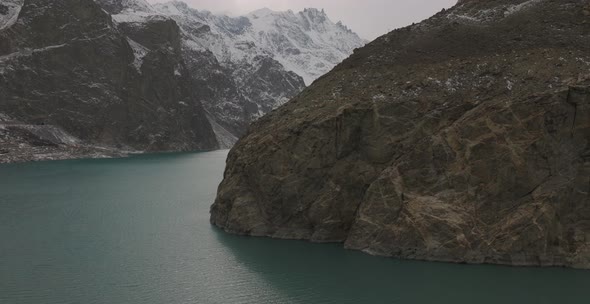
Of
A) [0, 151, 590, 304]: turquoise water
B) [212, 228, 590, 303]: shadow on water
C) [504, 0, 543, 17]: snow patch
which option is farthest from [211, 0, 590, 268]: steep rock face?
[0, 151, 590, 304]: turquoise water

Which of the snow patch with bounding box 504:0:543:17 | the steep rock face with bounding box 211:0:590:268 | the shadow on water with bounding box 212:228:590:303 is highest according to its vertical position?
the snow patch with bounding box 504:0:543:17

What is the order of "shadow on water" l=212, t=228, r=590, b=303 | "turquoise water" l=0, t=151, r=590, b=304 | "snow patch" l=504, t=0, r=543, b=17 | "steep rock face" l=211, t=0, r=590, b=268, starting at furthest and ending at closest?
"snow patch" l=504, t=0, r=543, b=17 → "steep rock face" l=211, t=0, r=590, b=268 → "turquoise water" l=0, t=151, r=590, b=304 → "shadow on water" l=212, t=228, r=590, b=303

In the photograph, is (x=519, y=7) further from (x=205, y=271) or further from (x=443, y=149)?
(x=205, y=271)

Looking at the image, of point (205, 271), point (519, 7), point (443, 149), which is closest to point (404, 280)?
point (443, 149)

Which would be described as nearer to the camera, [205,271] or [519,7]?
[205,271]

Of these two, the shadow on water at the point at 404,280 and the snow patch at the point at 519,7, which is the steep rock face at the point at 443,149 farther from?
the shadow on water at the point at 404,280

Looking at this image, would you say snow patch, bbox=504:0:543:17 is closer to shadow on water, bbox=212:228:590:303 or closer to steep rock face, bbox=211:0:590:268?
steep rock face, bbox=211:0:590:268

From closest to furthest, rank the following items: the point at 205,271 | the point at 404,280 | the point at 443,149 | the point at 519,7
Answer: the point at 404,280, the point at 205,271, the point at 443,149, the point at 519,7
